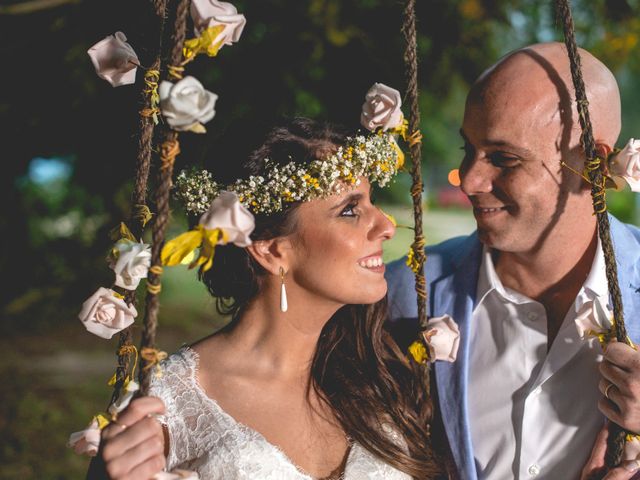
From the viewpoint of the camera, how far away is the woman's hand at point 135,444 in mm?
1879

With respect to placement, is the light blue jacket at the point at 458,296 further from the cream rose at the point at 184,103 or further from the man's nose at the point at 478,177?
the cream rose at the point at 184,103

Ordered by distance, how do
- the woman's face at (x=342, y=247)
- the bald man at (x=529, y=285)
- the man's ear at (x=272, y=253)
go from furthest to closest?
the bald man at (x=529, y=285), the man's ear at (x=272, y=253), the woman's face at (x=342, y=247)

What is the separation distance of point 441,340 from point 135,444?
1127 mm

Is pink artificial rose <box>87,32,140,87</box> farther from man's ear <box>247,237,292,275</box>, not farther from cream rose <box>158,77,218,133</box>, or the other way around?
man's ear <box>247,237,292,275</box>

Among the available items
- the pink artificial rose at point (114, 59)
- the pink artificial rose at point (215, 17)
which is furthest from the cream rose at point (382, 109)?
the pink artificial rose at point (114, 59)

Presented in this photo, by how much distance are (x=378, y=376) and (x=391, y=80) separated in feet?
7.76

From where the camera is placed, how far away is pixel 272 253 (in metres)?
2.68

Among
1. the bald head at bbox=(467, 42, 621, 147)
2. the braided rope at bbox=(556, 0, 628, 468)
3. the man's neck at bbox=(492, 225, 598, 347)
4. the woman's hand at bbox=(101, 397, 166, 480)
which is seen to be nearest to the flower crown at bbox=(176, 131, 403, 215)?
the bald head at bbox=(467, 42, 621, 147)

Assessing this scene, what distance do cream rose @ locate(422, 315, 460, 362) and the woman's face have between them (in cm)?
22

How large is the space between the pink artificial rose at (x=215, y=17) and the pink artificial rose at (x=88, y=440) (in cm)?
110

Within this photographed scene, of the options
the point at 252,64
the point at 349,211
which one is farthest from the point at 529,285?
the point at 252,64

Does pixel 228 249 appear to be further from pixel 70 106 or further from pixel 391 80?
pixel 70 106

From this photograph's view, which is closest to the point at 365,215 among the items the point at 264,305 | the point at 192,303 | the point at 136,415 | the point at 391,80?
the point at 264,305

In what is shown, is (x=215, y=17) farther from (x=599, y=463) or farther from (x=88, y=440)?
(x=599, y=463)
